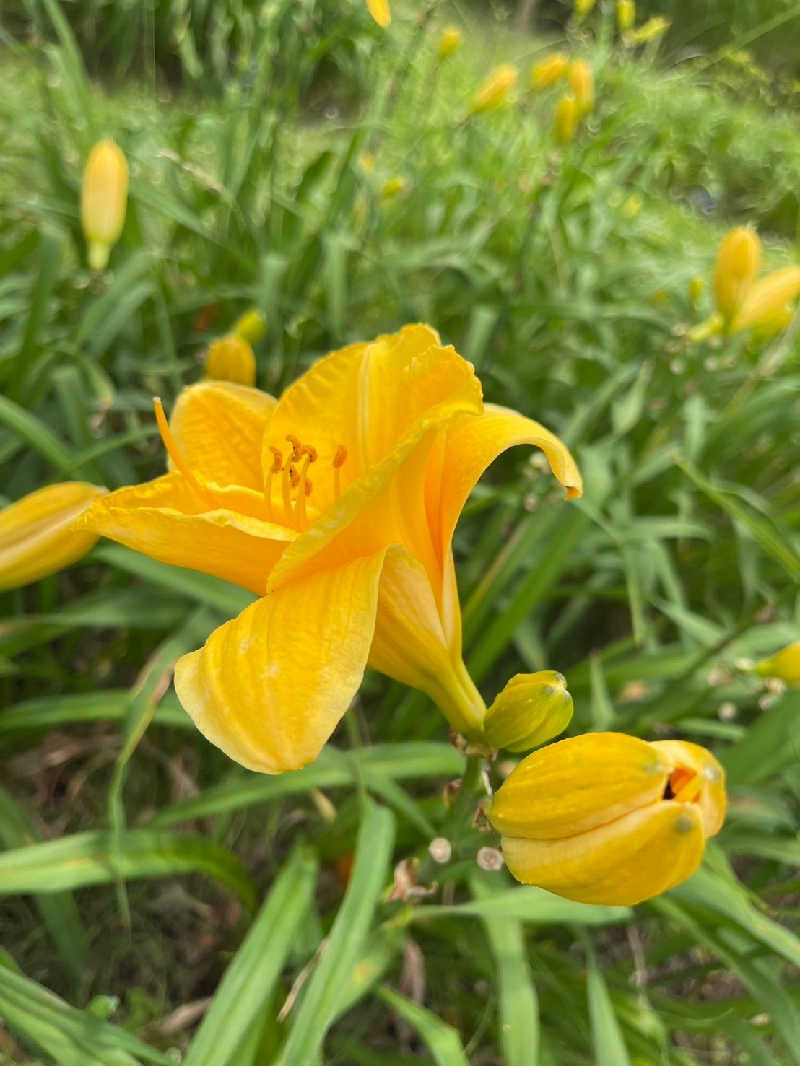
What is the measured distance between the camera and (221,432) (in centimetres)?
82

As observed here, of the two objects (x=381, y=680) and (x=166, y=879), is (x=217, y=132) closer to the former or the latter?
(x=381, y=680)

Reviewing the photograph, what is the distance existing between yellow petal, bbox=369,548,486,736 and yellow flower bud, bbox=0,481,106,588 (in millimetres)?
380

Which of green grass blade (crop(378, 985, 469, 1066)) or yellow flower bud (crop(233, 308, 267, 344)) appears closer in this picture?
green grass blade (crop(378, 985, 469, 1066))

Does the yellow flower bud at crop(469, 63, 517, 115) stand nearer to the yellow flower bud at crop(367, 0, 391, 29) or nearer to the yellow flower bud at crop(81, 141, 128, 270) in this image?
the yellow flower bud at crop(81, 141, 128, 270)

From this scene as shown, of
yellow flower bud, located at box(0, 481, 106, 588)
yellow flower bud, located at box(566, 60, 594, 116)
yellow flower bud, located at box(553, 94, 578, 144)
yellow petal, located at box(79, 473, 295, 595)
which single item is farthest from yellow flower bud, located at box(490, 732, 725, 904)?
yellow flower bud, located at box(566, 60, 594, 116)

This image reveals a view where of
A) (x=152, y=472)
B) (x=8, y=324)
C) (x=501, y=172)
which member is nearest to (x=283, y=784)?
(x=152, y=472)

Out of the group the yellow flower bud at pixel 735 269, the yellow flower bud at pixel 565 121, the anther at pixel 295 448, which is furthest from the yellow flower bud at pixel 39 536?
the yellow flower bud at pixel 565 121

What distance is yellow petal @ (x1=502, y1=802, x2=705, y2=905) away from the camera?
560mm

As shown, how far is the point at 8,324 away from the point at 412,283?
0.91 meters

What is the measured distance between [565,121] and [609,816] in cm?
139

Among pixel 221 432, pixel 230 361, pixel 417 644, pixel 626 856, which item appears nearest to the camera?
pixel 626 856

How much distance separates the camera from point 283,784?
1058mm

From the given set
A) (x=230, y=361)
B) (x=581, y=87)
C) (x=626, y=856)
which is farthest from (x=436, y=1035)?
(x=581, y=87)

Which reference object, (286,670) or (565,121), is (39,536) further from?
(565,121)
